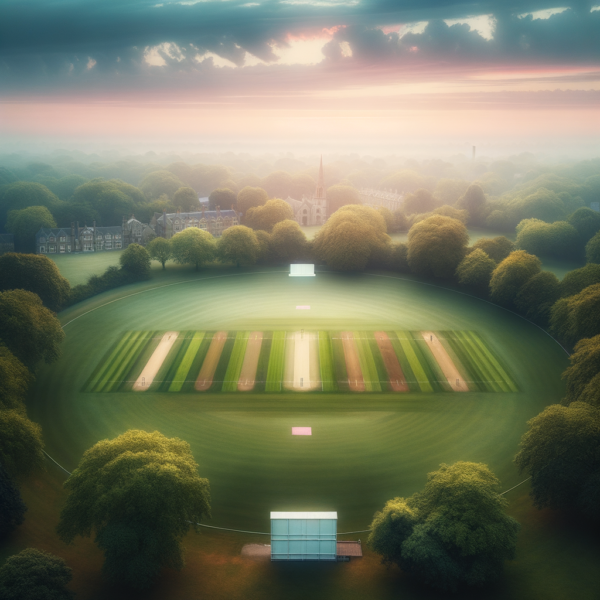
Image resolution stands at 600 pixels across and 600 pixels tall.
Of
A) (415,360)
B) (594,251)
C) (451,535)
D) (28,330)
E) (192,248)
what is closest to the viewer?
(451,535)

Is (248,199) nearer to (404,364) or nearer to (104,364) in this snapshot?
(104,364)

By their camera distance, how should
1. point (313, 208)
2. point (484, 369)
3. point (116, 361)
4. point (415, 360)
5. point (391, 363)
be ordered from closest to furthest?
point (484, 369) → point (391, 363) → point (116, 361) → point (415, 360) → point (313, 208)

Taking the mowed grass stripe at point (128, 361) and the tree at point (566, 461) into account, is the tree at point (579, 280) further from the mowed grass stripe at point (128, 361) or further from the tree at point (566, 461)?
the mowed grass stripe at point (128, 361)


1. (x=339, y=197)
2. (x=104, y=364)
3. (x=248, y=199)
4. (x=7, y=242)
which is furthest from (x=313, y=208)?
(x=104, y=364)

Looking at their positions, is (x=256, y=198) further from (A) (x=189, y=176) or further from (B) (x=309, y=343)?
(B) (x=309, y=343)

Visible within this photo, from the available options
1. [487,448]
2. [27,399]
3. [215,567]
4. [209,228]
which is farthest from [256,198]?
[215,567]

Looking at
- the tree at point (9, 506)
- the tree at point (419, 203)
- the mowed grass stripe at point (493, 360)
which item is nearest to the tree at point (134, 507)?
the tree at point (9, 506)
